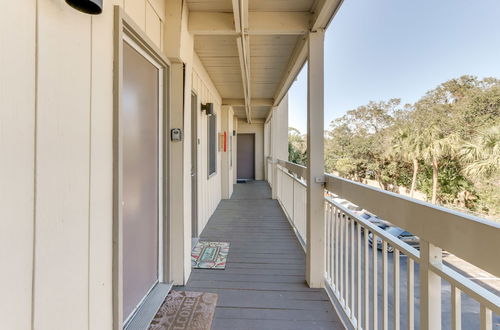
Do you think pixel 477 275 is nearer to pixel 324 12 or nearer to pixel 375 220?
pixel 375 220

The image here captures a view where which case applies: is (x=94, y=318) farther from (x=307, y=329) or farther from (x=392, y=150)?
(x=392, y=150)

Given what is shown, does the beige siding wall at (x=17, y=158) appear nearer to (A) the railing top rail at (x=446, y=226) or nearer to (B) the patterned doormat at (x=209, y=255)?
(A) the railing top rail at (x=446, y=226)

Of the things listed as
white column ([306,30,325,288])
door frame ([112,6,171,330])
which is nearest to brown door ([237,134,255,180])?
white column ([306,30,325,288])

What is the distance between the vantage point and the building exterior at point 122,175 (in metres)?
0.75

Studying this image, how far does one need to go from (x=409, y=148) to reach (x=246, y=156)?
31.4ft

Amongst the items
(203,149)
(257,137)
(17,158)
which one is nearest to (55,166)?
(17,158)

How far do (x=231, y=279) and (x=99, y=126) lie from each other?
5.89 ft

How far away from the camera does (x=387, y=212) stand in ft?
4.08

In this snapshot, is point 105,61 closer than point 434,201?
No

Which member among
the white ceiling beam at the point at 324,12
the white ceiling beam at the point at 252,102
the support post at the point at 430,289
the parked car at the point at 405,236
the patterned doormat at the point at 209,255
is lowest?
the patterned doormat at the point at 209,255

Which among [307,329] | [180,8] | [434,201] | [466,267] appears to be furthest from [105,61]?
[307,329]

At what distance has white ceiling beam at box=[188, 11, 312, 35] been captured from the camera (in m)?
2.25

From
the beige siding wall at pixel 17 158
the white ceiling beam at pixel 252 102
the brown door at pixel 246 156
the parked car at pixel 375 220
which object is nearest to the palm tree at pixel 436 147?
the parked car at pixel 375 220

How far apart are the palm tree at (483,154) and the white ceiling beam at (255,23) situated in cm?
197
